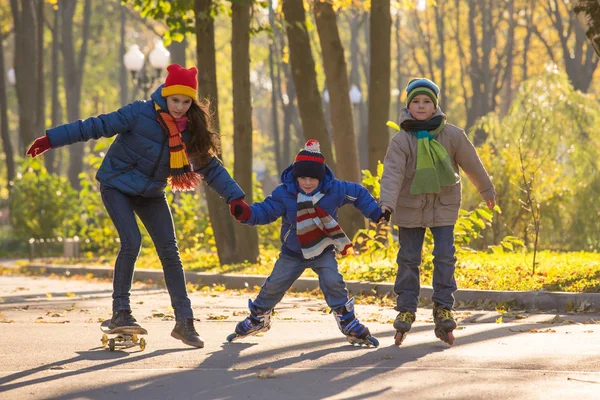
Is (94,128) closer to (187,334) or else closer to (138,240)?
(138,240)

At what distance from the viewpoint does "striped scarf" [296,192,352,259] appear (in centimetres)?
786

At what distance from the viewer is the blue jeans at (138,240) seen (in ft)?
26.0

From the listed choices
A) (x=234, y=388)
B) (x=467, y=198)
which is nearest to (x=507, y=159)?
(x=467, y=198)

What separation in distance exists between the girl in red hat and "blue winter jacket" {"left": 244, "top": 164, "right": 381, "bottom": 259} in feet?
0.64

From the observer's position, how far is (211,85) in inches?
665

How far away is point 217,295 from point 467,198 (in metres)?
7.89

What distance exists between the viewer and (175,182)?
7.95m

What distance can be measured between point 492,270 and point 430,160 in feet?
19.5

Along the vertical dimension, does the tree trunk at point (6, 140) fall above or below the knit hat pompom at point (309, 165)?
above

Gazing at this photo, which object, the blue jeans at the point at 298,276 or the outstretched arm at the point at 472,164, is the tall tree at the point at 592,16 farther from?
the blue jeans at the point at 298,276

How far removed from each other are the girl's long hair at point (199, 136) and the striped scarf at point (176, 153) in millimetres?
89

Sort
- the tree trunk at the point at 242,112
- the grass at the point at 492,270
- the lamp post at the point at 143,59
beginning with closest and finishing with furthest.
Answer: the grass at the point at 492,270 → the tree trunk at the point at 242,112 → the lamp post at the point at 143,59

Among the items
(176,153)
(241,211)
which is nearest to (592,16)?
(241,211)

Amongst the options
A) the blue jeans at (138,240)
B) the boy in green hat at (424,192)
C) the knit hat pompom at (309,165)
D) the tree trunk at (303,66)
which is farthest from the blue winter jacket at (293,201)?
the tree trunk at (303,66)
